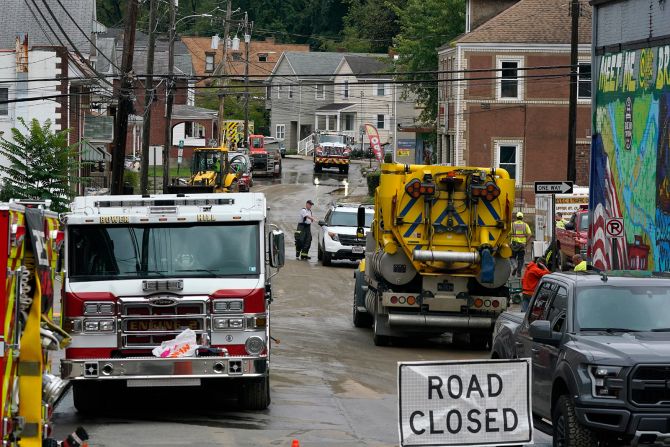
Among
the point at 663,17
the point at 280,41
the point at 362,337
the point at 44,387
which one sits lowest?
the point at 362,337

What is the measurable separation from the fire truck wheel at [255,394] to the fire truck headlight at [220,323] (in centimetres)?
94

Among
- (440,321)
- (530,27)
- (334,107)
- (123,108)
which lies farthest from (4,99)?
(334,107)

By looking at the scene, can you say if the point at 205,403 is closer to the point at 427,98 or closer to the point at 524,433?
the point at 524,433

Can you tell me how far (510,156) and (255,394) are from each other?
4134 cm

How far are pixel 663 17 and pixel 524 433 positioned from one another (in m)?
16.5

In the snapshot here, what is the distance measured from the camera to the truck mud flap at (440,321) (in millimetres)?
21188

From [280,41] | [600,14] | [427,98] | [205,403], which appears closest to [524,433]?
[205,403]

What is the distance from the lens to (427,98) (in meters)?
71.4

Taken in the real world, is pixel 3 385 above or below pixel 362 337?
above

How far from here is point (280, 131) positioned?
4286 inches

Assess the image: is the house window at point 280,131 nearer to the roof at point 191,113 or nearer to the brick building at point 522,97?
the roof at point 191,113

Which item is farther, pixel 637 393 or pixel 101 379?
pixel 101 379

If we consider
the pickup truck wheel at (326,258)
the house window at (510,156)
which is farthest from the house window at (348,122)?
the pickup truck wheel at (326,258)

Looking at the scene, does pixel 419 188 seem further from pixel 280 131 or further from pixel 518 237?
pixel 280 131
